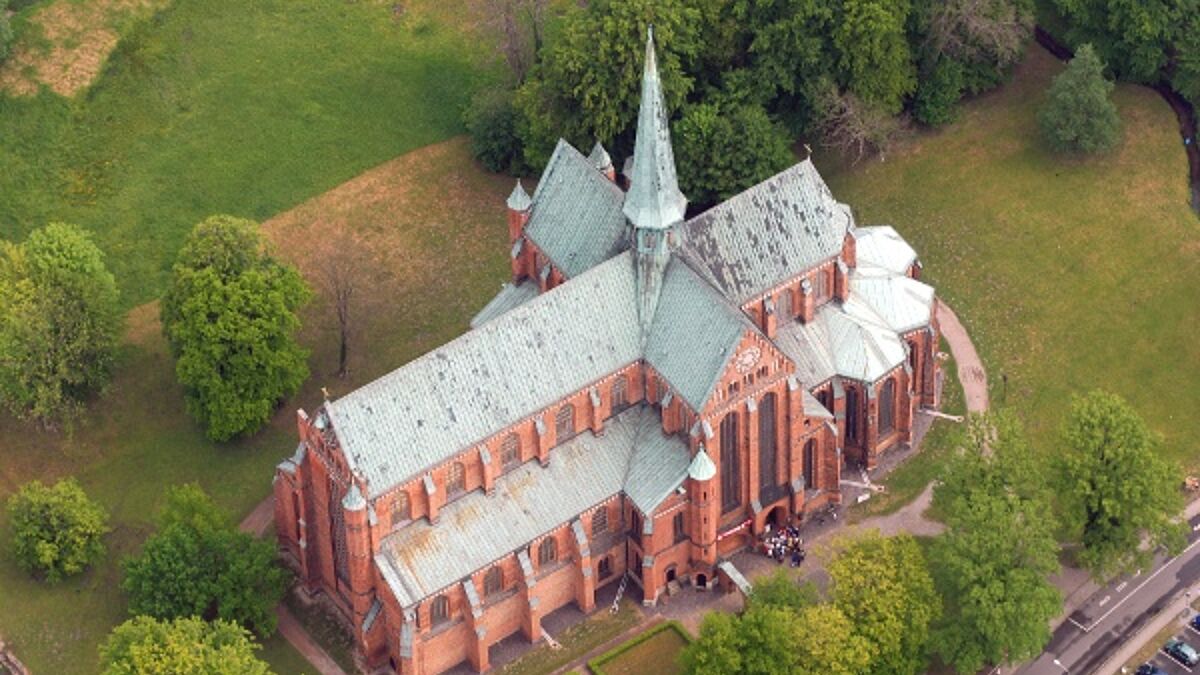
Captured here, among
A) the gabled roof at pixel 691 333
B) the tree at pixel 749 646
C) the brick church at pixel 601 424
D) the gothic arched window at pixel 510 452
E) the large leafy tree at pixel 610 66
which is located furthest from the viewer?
the large leafy tree at pixel 610 66

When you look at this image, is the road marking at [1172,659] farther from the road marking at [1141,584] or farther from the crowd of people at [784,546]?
the crowd of people at [784,546]

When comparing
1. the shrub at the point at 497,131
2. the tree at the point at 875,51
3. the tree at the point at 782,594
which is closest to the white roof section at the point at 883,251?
the tree at the point at 875,51

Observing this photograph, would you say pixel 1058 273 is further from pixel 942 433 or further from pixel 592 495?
pixel 592 495

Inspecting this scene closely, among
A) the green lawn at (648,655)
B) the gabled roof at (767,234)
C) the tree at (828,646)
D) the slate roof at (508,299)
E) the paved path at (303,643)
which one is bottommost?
the green lawn at (648,655)

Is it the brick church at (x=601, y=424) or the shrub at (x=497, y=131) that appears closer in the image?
the brick church at (x=601, y=424)

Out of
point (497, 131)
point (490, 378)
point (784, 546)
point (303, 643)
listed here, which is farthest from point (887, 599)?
point (497, 131)

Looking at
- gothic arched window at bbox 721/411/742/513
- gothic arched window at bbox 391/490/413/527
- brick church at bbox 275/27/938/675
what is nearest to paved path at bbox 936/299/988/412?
brick church at bbox 275/27/938/675
